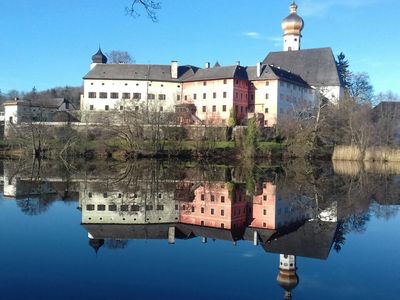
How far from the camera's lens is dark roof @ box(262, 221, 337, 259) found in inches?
436

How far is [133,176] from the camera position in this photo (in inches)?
1146

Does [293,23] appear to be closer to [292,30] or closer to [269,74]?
[292,30]

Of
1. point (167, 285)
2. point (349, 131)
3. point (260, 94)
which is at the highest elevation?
point (260, 94)

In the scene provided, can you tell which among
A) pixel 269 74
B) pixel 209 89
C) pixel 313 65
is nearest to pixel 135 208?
pixel 209 89

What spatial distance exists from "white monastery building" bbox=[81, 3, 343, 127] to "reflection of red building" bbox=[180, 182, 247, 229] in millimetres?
35245

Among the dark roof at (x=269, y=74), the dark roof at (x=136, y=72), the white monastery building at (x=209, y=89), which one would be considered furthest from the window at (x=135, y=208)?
the dark roof at (x=136, y=72)

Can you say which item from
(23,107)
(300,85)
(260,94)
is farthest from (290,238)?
(23,107)

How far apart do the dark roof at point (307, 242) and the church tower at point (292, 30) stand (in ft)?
236

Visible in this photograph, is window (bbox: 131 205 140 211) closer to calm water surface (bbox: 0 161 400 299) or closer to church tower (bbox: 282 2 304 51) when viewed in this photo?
calm water surface (bbox: 0 161 400 299)

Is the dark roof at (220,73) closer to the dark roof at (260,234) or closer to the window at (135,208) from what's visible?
the window at (135,208)

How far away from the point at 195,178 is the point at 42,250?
18.0 meters

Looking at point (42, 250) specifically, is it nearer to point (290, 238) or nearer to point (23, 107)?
point (290, 238)

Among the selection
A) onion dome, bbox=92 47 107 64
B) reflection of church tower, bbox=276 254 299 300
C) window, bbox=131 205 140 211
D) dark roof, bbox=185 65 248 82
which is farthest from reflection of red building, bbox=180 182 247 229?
onion dome, bbox=92 47 107 64

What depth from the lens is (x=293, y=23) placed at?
80562mm
